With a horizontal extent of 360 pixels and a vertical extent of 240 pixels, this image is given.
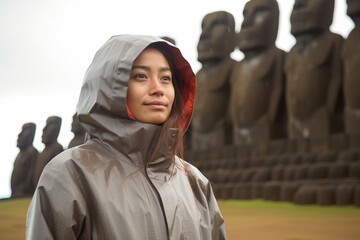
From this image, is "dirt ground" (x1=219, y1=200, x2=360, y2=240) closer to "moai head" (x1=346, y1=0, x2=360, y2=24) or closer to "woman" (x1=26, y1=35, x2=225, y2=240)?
"moai head" (x1=346, y1=0, x2=360, y2=24)

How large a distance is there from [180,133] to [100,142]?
0.23 metres

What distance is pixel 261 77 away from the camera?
31.7 ft

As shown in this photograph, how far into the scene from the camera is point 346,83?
318 inches

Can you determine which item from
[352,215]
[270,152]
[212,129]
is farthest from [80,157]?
[212,129]

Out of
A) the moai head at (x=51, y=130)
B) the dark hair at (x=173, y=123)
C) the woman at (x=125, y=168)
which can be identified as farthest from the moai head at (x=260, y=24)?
the woman at (x=125, y=168)

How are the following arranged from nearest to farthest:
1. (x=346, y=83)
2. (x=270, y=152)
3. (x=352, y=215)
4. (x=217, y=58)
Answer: (x=352, y=215), (x=346, y=83), (x=270, y=152), (x=217, y=58)

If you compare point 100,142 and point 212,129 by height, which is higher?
point 100,142

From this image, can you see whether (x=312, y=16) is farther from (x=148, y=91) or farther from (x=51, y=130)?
(x=148, y=91)

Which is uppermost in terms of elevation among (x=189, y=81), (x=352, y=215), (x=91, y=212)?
(x=189, y=81)

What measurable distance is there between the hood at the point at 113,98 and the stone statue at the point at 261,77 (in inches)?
315

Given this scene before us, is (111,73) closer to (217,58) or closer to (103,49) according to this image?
(103,49)

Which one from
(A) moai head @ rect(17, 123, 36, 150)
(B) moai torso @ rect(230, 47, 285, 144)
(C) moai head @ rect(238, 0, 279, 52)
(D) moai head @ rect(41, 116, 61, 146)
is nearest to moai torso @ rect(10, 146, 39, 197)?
(A) moai head @ rect(17, 123, 36, 150)

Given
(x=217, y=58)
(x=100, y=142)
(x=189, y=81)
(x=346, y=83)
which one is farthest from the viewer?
(x=217, y=58)

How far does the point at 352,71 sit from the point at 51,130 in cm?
629
